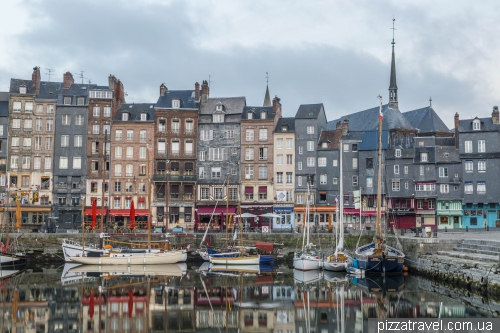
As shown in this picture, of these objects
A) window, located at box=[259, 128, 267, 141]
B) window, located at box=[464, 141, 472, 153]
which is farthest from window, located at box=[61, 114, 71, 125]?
window, located at box=[464, 141, 472, 153]

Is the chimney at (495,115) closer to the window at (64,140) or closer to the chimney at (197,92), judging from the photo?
the chimney at (197,92)

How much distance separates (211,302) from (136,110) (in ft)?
131

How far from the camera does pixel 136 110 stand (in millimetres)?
65750

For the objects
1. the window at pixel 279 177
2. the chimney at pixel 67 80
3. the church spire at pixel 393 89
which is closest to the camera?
the window at pixel 279 177

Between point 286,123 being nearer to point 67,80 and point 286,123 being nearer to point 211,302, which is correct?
point 67,80

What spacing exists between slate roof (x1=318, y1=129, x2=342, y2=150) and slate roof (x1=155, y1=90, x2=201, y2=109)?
14.2m

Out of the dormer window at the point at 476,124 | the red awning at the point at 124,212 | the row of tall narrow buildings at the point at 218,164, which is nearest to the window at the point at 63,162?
the row of tall narrow buildings at the point at 218,164

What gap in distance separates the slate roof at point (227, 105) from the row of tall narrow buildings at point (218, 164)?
23 centimetres

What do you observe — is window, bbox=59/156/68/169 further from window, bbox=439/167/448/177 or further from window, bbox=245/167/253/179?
window, bbox=439/167/448/177

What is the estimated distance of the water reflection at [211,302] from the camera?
24828mm

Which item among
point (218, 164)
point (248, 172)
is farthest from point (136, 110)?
point (248, 172)

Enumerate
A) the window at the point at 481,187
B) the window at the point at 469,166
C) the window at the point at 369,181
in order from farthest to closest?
the window at the point at 369,181 < the window at the point at 469,166 < the window at the point at 481,187

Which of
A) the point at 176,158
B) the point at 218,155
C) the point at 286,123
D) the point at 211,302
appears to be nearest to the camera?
the point at 211,302

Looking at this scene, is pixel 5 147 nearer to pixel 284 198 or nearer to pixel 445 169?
pixel 284 198
